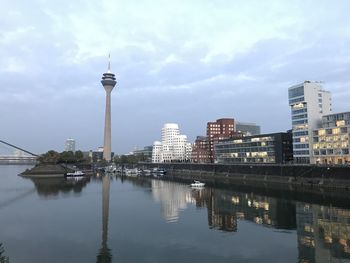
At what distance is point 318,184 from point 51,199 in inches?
2001

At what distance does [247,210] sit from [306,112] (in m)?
55.2

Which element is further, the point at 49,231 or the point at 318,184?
the point at 318,184

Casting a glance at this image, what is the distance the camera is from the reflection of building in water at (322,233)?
88.6ft

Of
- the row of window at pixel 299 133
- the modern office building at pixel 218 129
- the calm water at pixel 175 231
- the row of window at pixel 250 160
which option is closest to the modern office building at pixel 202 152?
the modern office building at pixel 218 129

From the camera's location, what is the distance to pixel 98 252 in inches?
1109

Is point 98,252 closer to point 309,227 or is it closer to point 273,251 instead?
point 273,251

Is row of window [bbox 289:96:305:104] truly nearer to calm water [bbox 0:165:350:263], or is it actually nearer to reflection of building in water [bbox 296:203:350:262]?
calm water [bbox 0:165:350:263]

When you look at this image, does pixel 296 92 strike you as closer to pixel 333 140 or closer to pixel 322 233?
pixel 333 140

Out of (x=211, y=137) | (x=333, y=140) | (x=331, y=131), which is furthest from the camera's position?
(x=211, y=137)

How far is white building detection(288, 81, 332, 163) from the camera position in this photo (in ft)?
308

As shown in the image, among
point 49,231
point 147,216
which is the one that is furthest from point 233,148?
point 49,231

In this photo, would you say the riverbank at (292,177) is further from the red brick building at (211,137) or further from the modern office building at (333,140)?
the red brick building at (211,137)

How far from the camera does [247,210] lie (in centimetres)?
4778

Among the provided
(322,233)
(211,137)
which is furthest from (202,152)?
(322,233)
